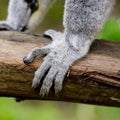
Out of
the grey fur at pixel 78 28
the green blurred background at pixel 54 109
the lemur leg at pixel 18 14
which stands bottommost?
the green blurred background at pixel 54 109

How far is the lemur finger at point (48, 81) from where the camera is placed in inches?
100

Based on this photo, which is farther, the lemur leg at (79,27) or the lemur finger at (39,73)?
the lemur leg at (79,27)

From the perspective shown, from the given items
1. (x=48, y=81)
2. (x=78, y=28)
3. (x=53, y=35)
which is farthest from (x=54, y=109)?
(x=48, y=81)

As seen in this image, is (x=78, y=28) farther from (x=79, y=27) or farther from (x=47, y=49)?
(x=47, y=49)

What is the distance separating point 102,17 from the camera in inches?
109

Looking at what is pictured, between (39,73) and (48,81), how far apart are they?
0.06 metres

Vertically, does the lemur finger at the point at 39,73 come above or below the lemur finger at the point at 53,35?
below

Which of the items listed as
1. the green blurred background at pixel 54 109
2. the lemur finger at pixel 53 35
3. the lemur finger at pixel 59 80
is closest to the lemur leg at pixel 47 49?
the lemur finger at pixel 53 35

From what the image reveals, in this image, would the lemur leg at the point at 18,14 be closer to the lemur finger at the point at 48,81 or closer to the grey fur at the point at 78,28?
the grey fur at the point at 78,28

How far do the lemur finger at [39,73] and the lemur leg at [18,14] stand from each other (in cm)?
91

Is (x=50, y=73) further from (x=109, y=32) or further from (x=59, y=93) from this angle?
(x=109, y=32)

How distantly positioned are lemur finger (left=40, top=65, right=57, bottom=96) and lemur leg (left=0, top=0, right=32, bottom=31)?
912 mm

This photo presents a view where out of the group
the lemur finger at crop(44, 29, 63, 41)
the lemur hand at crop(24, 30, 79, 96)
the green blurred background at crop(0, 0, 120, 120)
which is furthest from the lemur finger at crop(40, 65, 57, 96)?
the green blurred background at crop(0, 0, 120, 120)

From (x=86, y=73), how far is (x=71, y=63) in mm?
113
